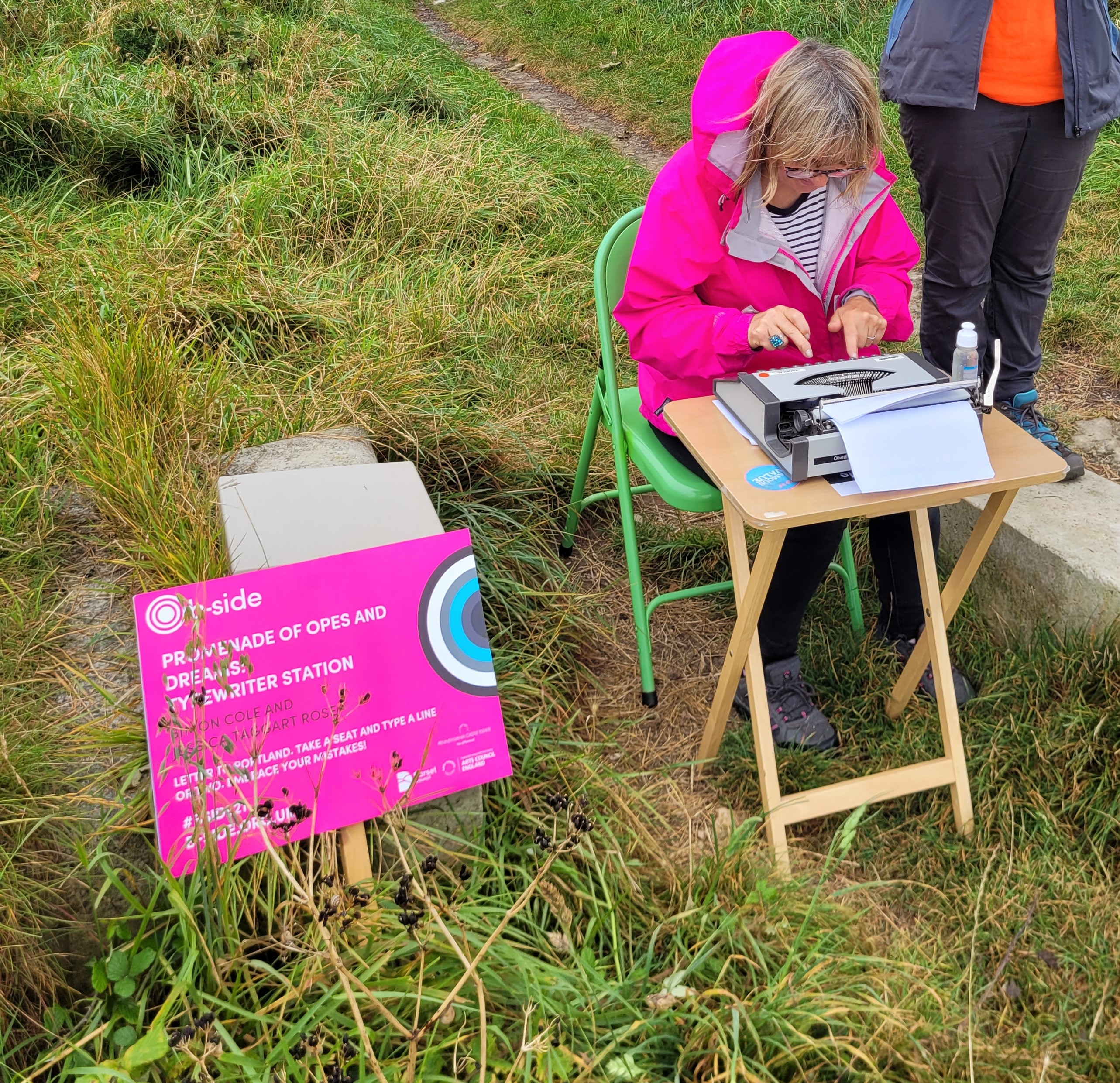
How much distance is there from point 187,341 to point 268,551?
1616mm

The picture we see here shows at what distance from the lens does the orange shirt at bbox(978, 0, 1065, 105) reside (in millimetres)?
2559

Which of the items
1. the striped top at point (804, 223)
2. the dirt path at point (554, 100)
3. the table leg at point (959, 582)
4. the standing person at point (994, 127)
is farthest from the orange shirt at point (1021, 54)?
the dirt path at point (554, 100)

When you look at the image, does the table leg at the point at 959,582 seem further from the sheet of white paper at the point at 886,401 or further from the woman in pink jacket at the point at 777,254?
the sheet of white paper at the point at 886,401

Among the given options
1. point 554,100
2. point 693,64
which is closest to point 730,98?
point 693,64

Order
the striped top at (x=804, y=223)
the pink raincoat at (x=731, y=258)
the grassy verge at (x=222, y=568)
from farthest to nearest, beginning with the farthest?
the striped top at (x=804, y=223), the pink raincoat at (x=731, y=258), the grassy verge at (x=222, y=568)

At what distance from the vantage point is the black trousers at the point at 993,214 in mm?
2621

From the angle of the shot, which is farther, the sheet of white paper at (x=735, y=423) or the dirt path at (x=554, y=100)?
the dirt path at (x=554, y=100)

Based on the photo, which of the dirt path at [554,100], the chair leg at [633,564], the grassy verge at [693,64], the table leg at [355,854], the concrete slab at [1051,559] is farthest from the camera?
the dirt path at [554,100]

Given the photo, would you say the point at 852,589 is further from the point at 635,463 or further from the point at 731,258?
the point at 731,258

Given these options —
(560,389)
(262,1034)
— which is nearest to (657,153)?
(560,389)

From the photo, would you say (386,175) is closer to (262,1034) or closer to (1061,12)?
(1061,12)

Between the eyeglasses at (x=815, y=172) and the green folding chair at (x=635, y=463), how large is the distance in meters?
0.50

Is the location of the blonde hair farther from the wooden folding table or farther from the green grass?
the green grass

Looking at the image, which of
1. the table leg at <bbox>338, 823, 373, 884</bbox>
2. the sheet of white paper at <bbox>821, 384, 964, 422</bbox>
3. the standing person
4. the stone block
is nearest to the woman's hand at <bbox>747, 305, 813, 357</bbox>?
the sheet of white paper at <bbox>821, 384, 964, 422</bbox>
